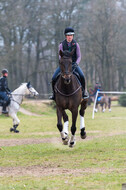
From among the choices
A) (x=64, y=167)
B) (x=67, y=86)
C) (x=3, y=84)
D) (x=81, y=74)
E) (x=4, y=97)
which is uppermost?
(x=81, y=74)

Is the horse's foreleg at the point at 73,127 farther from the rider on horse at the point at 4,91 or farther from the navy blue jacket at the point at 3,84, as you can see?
the navy blue jacket at the point at 3,84

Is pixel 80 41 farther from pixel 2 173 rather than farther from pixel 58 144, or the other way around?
pixel 2 173

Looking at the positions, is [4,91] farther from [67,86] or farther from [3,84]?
[67,86]

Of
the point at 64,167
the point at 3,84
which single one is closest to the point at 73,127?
the point at 64,167

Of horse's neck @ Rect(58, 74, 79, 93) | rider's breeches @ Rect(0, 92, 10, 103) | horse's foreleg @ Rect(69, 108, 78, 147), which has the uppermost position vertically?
horse's neck @ Rect(58, 74, 79, 93)

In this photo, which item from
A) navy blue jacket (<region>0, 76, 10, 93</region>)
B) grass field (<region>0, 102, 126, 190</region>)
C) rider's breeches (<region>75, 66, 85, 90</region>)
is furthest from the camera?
navy blue jacket (<region>0, 76, 10, 93</region>)

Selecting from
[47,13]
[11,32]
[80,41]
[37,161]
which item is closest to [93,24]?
[80,41]

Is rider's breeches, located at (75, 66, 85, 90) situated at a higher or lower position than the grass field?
higher

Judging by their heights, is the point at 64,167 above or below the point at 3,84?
below

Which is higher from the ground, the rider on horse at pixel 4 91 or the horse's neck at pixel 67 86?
the horse's neck at pixel 67 86

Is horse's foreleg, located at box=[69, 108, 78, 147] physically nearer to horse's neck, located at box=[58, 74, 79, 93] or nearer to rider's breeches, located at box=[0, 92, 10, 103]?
horse's neck, located at box=[58, 74, 79, 93]

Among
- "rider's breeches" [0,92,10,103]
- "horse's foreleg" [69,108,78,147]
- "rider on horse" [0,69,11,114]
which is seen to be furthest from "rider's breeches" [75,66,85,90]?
"rider's breeches" [0,92,10,103]

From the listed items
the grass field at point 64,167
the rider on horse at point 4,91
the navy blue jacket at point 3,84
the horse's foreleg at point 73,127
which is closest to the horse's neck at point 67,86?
the horse's foreleg at point 73,127

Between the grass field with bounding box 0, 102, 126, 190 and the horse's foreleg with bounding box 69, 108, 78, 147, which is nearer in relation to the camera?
the grass field with bounding box 0, 102, 126, 190
